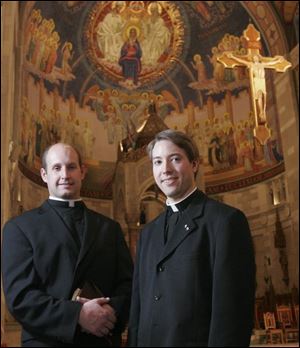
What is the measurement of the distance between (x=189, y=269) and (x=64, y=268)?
0.69 meters

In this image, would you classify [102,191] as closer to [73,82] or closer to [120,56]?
[73,82]

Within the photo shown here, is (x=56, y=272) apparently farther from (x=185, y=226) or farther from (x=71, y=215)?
(x=185, y=226)

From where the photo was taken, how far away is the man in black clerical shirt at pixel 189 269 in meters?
1.97

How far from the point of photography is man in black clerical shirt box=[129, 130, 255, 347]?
6.47ft

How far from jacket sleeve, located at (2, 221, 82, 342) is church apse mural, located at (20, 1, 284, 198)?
1061 cm

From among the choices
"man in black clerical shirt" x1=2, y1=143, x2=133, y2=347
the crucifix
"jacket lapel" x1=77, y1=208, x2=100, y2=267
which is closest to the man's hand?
"man in black clerical shirt" x1=2, y1=143, x2=133, y2=347

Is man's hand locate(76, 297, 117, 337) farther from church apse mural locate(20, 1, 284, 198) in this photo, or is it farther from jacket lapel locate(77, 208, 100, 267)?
church apse mural locate(20, 1, 284, 198)

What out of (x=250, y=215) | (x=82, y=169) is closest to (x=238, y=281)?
(x=82, y=169)

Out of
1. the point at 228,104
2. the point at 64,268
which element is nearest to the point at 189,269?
the point at 64,268

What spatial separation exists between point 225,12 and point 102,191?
245 inches

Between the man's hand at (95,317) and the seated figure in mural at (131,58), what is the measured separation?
1322 cm

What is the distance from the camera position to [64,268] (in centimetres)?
243

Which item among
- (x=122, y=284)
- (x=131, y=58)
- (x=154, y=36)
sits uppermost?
(x=154, y=36)

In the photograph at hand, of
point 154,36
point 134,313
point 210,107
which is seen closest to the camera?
point 134,313
